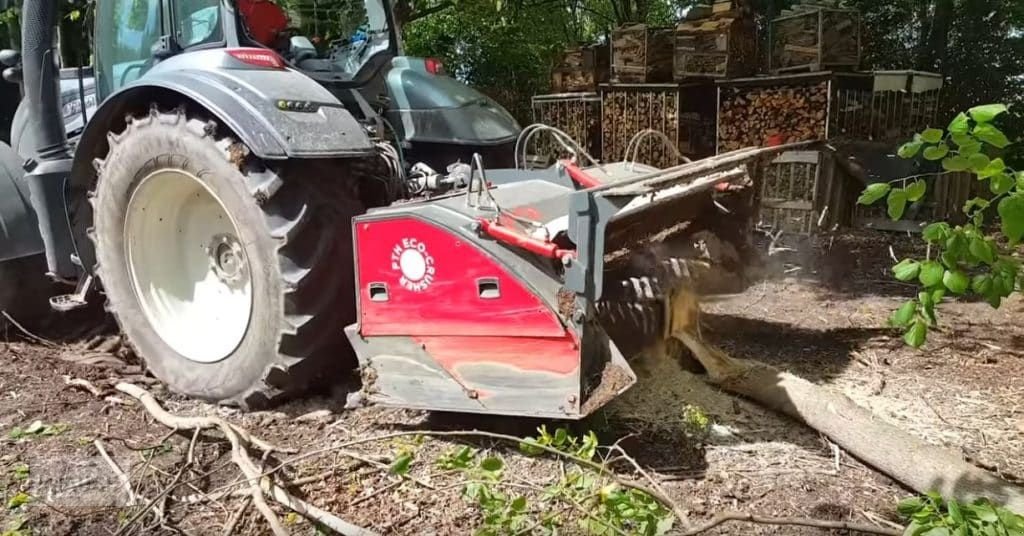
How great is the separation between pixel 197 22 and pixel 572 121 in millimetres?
5480

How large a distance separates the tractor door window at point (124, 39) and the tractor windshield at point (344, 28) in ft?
2.03

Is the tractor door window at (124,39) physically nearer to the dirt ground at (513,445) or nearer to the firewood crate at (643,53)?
the dirt ground at (513,445)

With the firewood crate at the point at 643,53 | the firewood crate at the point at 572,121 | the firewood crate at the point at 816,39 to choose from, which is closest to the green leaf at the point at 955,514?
the firewood crate at the point at 816,39

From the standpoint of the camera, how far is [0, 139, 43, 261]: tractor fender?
3.88 meters

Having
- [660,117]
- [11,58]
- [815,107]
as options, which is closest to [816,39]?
[815,107]

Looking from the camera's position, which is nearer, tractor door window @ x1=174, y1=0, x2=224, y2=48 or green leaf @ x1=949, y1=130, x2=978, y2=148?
green leaf @ x1=949, y1=130, x2=978, y2=148

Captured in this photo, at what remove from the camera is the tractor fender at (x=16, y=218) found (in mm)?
3877

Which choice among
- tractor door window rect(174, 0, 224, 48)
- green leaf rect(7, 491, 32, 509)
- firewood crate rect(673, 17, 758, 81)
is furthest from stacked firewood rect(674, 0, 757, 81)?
green leaf rect(7, 491, 32, 509)

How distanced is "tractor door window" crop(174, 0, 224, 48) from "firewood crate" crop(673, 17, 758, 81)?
15.3 ft

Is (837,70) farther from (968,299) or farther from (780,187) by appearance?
(968,299)

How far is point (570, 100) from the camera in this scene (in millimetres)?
8508

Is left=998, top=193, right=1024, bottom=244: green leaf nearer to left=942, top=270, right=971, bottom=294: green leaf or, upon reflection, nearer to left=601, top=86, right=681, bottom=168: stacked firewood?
left=942, top=270, right=971, bottom=294: green leaf

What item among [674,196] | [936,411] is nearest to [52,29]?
[674,196]

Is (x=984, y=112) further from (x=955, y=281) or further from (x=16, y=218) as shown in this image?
(x=16, y=218)
